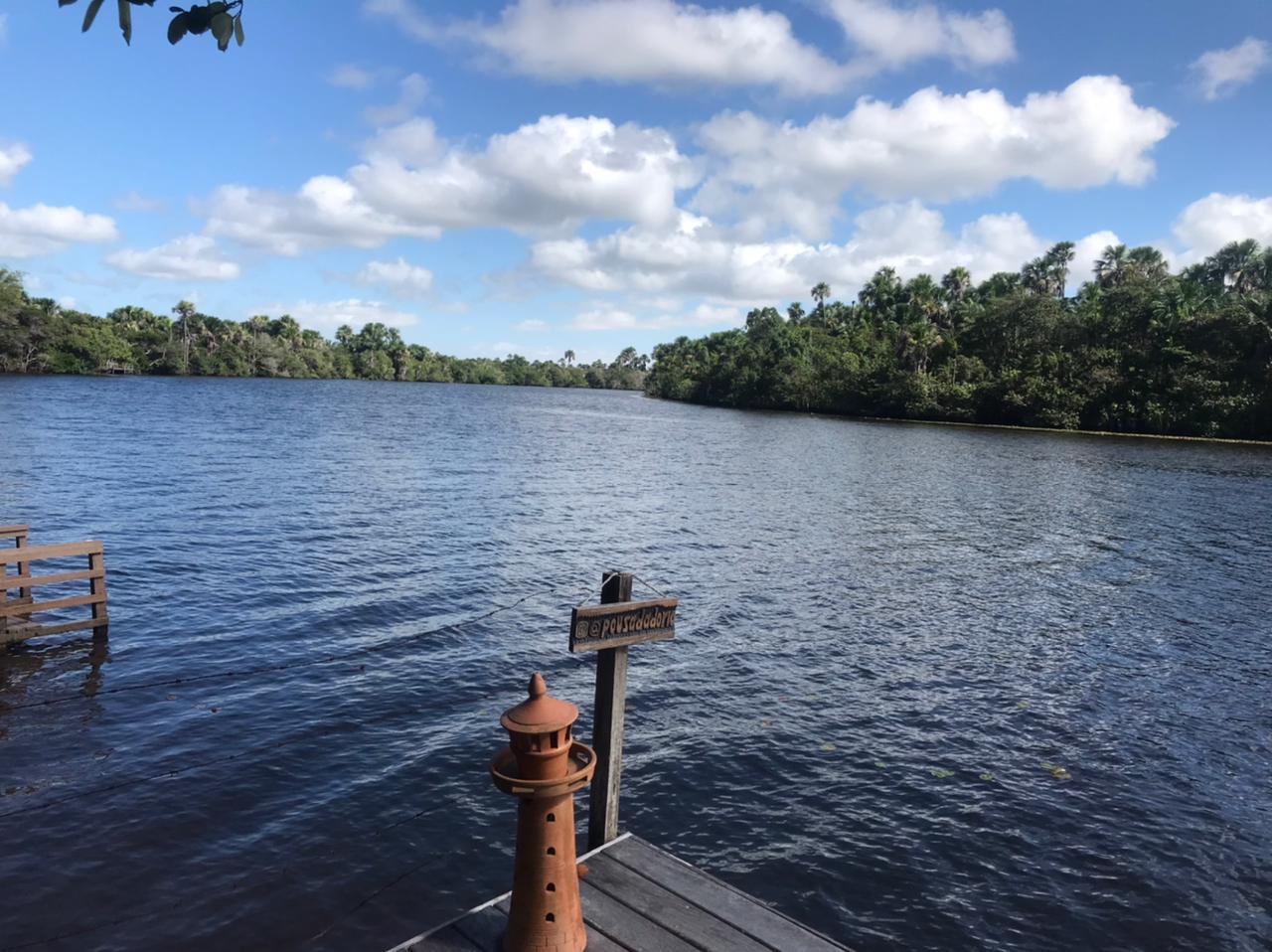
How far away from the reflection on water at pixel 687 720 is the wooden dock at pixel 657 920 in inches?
73.9

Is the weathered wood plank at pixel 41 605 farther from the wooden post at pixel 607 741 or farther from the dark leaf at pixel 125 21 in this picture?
the dark leaf at pixel 125 21

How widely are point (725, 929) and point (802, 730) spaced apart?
20.7 feet

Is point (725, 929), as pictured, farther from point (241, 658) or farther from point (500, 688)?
point (241, 658)

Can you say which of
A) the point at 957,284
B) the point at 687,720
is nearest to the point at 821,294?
the point at 957,284

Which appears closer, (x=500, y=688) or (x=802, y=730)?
(x=802, y=730)

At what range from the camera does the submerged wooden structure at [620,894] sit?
5.38 metres

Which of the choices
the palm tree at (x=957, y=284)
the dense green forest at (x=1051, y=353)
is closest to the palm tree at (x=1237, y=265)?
the dense green forest at (x=1051, y=353)

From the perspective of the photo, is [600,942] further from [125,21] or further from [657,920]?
[125,21]

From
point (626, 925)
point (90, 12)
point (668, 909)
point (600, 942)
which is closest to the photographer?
point (90, 12)

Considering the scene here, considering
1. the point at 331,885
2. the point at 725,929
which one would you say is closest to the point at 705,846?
the point at 725,929

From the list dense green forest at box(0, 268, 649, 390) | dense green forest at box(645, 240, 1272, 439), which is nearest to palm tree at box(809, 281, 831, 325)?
dense green forest at box(645, 240, 1272, 439)

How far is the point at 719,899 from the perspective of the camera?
5.93 meters

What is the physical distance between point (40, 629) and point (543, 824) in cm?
1280

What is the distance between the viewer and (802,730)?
38.1 ft
